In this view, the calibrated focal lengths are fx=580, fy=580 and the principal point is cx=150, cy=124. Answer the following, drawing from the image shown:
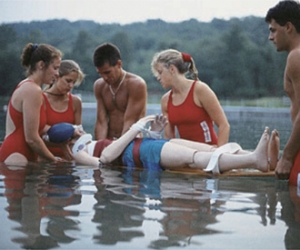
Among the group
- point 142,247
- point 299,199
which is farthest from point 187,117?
point 142,247

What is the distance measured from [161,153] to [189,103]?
0.80 meters

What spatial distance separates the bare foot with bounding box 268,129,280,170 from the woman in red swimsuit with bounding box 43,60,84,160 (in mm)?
2188

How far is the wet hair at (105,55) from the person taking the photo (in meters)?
Result: 6.33

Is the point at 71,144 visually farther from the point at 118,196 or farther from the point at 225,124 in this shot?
the point at 118,196

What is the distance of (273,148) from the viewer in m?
4.31

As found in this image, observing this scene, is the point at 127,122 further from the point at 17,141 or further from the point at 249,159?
the point at 249,159

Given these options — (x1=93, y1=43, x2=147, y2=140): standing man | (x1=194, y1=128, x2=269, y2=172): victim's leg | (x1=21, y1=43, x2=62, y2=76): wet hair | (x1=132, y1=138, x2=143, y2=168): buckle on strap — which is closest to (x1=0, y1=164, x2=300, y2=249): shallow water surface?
(x1=194, y1=128, x2=269, y2=172): victim's leg

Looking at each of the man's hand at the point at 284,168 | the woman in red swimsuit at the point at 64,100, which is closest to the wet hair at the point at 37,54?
the woman in red swimsuit at the point at 64,100

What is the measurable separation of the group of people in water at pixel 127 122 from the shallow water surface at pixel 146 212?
1.04 ft

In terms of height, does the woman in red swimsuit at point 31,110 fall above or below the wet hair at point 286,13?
below

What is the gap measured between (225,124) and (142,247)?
3.18 m

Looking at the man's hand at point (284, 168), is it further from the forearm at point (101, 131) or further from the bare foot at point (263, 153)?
the forearm at point (101, 131)

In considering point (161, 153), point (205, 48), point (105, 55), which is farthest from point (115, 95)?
point (205, 48)

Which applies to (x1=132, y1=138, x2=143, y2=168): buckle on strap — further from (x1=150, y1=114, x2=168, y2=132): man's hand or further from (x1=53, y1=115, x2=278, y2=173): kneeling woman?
(x1=150, y1=114, x2=168, y2=132): man's hand
